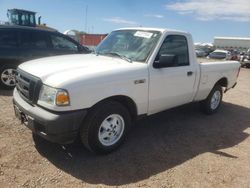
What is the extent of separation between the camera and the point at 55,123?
131 inches

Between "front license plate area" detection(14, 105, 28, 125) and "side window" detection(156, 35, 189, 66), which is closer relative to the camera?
"front license plate area" detection(14, 105, 28, 125)

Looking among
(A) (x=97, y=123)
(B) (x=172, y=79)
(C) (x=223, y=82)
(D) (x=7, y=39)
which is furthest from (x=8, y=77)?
(C) (x=223, y=82)

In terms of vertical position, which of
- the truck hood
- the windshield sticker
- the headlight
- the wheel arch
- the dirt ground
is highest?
the windshield sticker

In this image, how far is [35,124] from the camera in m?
3.54

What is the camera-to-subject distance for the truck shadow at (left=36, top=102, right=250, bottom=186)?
3.66m

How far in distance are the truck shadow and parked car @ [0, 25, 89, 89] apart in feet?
12.7

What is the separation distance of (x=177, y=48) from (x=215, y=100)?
229cm

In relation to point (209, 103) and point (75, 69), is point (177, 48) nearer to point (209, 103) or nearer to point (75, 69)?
point (209, 103)

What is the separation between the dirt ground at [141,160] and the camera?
137 inches

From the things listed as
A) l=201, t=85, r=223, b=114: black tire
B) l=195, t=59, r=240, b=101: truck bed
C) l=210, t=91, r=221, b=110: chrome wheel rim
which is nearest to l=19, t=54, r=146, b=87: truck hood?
l=195, t=59, r=240, b=101: truck bed

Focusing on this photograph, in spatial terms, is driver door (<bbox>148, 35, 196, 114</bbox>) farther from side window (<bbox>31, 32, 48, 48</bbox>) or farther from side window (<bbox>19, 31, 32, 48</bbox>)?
side window (<bbox>19, 31, 32, 48</bbox>)

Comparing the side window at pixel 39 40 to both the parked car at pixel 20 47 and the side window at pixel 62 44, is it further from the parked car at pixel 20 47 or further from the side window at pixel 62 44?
the side window at pixel 62 44

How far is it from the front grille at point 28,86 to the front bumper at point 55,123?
15 centimetres

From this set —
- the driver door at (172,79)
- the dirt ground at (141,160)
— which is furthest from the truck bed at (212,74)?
the dirt ground at (141,160)
